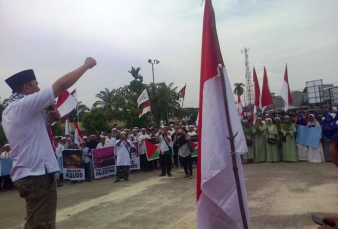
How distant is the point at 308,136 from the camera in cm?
1209

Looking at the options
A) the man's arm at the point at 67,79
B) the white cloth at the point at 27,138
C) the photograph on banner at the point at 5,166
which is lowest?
the photograph on banner at the point at 5,166

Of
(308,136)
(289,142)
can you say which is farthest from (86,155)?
(308,136)

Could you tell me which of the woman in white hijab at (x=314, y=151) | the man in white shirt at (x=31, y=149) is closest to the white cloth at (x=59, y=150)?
the woman in white hijab at (x=314, y=151)

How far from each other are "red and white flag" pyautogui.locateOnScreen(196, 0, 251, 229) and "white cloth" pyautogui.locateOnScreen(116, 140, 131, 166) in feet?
29.4

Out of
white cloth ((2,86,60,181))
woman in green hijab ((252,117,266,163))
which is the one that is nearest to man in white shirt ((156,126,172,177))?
woman in green hijab ((252,117,266,163))

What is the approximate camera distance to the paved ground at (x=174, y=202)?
561 centimetres

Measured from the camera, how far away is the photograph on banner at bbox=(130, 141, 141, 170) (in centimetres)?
1324

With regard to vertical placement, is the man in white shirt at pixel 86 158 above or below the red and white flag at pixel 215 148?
below

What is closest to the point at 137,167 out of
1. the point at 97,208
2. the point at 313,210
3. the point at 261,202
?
the point at 97,208

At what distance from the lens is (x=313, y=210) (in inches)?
223

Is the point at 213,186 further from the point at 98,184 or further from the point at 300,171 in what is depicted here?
the point at 98,184

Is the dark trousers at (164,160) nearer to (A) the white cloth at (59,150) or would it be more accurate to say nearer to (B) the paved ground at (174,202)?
(B) the paved ground at (174,202)

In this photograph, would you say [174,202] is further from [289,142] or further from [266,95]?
[289,142]

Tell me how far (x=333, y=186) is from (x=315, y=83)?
13414mm
